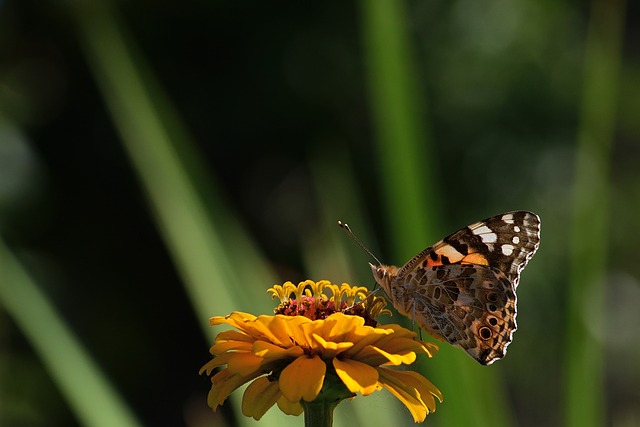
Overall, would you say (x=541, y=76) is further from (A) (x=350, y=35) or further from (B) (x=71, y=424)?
(B) (x=71, y=424)

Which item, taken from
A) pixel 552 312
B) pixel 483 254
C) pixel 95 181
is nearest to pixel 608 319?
pixel 552 312

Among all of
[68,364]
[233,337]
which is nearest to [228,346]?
[233,337]

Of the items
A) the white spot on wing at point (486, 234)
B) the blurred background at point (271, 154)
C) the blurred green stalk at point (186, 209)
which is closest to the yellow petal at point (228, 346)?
the white spot on wing at point (486, 234)

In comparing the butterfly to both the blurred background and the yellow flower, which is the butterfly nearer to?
the yellow flower

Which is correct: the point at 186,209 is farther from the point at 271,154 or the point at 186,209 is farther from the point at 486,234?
the point at 271,154

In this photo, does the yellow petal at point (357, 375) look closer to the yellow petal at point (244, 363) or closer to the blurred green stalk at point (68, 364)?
the yellow petal at point (244, 363)

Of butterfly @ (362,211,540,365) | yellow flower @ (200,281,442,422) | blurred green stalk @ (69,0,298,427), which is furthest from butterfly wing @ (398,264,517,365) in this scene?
blurred green stalk @ (69,0,298,427)
